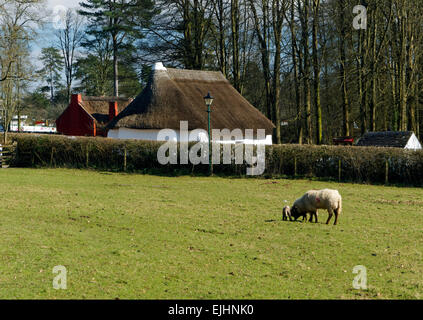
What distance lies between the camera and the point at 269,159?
24016mm

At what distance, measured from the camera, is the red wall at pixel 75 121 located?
43.5 metres

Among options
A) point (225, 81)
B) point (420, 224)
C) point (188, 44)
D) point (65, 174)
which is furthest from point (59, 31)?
point (420, 224)

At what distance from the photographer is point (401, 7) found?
30.6 metres

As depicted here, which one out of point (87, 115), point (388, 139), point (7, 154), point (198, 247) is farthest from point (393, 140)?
point (87, 115)

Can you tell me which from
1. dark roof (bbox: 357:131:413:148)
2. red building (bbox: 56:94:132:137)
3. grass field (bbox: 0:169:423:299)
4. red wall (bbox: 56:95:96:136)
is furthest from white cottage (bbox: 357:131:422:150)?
red wall (bbox: 56:95:96:136)

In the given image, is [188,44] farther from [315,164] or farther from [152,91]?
[315,164]

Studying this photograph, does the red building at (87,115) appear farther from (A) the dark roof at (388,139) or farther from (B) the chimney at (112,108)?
(A) the dark roof at (388,139)

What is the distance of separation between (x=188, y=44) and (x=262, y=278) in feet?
115

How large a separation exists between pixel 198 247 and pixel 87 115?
36657mm

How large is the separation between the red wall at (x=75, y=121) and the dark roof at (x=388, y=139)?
86.3ft

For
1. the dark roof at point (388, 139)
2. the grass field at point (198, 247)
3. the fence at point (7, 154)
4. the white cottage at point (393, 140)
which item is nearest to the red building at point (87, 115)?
the fence at point (7, 154)

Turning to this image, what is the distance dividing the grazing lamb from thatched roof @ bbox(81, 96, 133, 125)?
113 feet

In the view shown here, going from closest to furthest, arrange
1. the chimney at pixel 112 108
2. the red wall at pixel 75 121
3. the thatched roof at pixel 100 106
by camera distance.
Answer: the chimney at pixel 112 108 < the red wall at pixel 75 121 < the thatched roof at pixel 100 106

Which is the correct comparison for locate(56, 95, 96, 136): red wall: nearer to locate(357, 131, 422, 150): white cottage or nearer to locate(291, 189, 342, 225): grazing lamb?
locate(357, 131, 422, 150): white cottage
